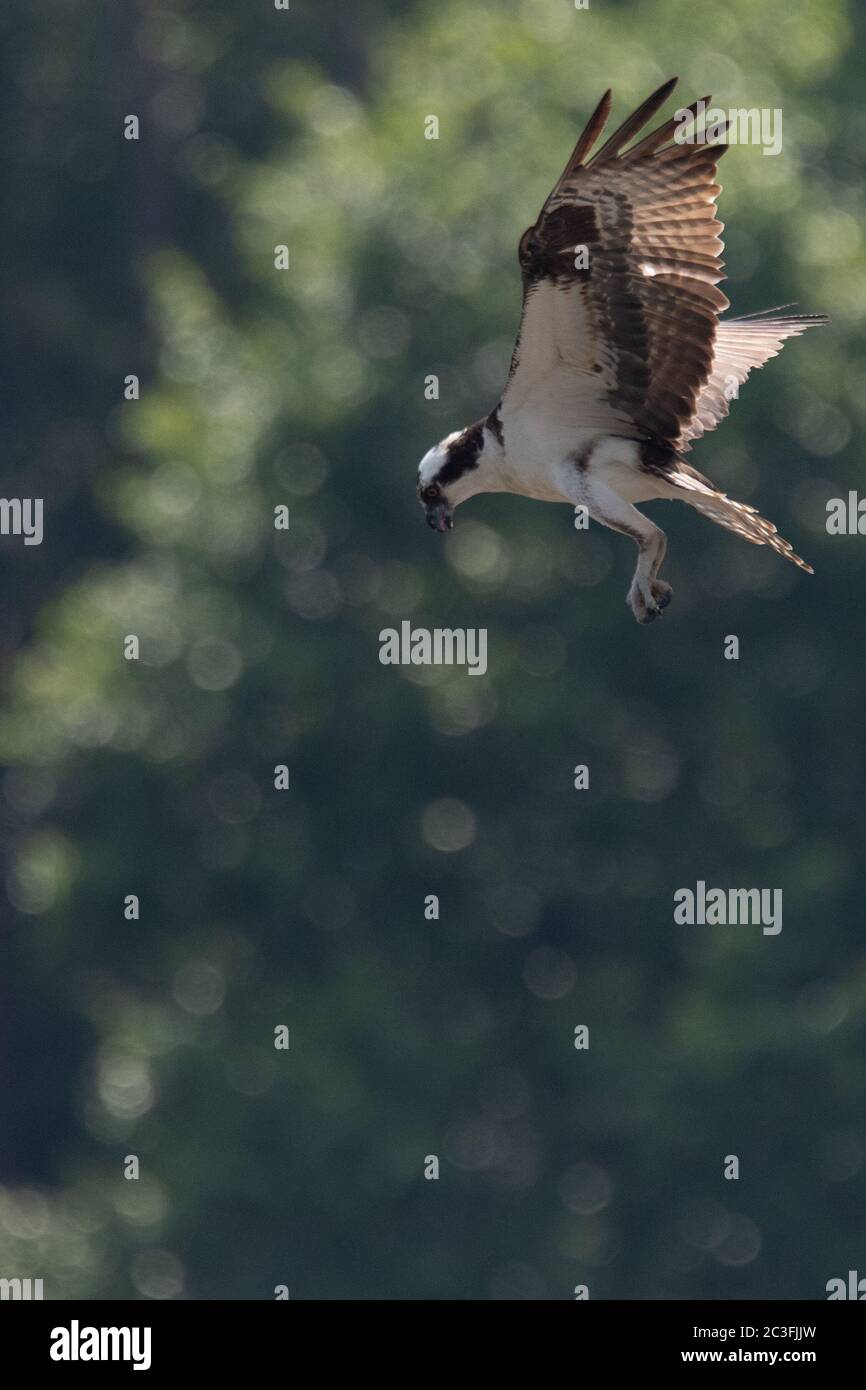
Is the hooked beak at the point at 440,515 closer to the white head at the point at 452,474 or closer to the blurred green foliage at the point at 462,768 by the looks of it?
the white head at the point at 452,474

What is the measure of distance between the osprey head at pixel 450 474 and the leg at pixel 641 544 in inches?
21.6

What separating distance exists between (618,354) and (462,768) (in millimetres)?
13221

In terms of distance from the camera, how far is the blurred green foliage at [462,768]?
70.8ft

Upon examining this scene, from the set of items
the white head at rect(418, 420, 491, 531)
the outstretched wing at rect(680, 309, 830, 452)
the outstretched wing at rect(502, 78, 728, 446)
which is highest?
the outstretched wing at rect(680, 309, 830, 452)

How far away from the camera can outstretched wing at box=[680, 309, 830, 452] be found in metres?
9.95

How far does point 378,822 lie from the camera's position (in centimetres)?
2289

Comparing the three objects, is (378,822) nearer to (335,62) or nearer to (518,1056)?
(518,1056)

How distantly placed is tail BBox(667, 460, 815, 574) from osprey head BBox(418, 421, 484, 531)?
0.71 metres

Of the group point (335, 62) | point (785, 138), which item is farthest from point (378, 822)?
point (335, 62)

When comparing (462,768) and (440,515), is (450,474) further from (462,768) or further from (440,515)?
(462,768)

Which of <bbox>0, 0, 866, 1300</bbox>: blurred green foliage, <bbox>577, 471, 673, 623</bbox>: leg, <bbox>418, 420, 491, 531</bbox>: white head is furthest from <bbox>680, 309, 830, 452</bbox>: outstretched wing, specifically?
<bbox>0, 0, 866, 1300</bbox>: blurred green foliage

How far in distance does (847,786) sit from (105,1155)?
726cm

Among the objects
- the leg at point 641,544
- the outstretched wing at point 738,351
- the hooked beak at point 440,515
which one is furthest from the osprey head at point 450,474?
the outstretched wing at point 738,351

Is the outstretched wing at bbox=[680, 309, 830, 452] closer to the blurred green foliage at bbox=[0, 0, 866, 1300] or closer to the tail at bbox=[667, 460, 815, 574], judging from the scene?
the tail at bbox=[667, 460, 815, 574]
